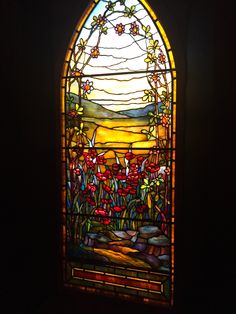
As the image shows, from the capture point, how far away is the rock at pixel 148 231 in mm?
1496

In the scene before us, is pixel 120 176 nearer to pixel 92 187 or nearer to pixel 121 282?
pixel 92 187

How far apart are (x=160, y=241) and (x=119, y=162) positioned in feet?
1.36

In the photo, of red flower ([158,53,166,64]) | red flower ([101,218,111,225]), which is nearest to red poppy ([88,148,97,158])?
red flower ([101,218,111,225])

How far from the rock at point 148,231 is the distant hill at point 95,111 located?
54 cm

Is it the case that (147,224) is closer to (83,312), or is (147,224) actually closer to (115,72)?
(83,312)

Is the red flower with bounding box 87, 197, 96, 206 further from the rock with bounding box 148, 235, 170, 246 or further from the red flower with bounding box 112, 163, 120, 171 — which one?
the rock with bounding box 148, 235, 170, 246

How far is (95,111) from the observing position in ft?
5.21

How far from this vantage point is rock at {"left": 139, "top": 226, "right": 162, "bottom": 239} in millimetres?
1496

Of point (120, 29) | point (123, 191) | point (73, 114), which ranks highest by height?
point (120, 29)

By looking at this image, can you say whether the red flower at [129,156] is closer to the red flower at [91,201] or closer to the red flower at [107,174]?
the red flower at [107,174]

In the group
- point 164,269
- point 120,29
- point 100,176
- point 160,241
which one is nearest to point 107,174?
point 100,176

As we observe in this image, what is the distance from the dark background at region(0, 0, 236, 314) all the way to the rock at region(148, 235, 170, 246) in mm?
56
